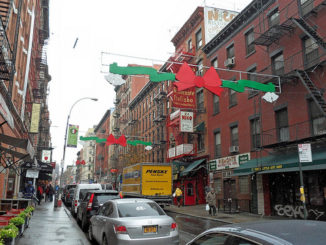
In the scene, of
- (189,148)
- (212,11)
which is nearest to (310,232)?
(189,148)

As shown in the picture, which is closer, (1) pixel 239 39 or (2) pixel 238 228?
(2) pixel 238 228

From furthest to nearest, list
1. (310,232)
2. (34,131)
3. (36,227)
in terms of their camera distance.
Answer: (34,131)
(36,227)
(310,232)

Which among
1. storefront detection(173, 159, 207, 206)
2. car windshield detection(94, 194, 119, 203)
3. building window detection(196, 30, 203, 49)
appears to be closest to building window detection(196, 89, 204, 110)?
building window detection(196, 30, 203, 49)

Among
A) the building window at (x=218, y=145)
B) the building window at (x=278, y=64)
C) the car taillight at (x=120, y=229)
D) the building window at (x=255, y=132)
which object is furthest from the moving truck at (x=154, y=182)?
Result: the car taillight at (x=120, y=229)

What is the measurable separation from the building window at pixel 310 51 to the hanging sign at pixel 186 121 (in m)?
13.0

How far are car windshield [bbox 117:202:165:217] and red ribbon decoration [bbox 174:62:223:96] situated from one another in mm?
6581

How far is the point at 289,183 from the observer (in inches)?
738

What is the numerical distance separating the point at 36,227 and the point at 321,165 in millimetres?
13091

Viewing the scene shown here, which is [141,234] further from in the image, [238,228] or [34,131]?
[34,131]

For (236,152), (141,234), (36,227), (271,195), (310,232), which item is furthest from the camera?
(236,152)

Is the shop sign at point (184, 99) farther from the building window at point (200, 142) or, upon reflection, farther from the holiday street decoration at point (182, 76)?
the holiday street decoration at point (182, 76)

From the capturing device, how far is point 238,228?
3.67 m

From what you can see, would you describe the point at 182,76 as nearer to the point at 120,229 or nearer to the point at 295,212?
the point at 120,229

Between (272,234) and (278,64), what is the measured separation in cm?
1942
